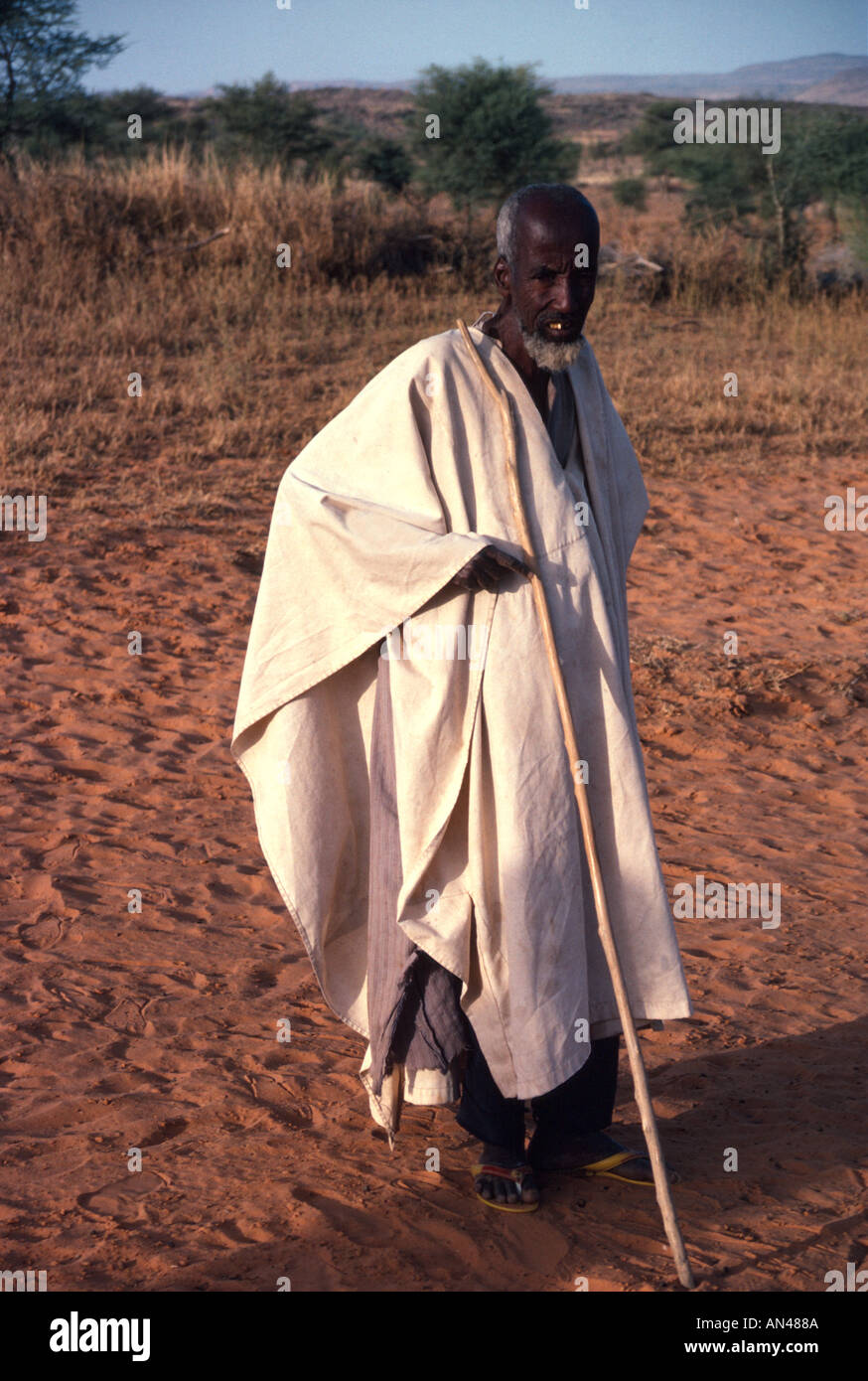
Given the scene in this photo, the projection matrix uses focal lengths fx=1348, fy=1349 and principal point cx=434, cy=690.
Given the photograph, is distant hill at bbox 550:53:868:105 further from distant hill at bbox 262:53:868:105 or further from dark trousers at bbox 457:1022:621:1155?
dark trousers at bbox 457:1022:621:1155

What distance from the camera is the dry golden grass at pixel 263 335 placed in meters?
8.28

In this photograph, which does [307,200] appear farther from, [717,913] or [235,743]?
[235,743]

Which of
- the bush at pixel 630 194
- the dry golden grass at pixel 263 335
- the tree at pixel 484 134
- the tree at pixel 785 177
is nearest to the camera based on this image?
the dry golden grass at pixel 263 335

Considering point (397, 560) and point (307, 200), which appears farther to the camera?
point (307, 200)

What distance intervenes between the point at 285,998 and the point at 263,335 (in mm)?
7869

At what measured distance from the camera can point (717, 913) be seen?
162 inches

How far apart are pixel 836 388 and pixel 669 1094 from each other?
8241 millimetres

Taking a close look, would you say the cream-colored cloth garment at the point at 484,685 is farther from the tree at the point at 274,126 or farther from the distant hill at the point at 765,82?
the distant hill at the point at 765,82

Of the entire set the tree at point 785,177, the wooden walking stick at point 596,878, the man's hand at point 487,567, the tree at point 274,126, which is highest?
the tree at point 274,126

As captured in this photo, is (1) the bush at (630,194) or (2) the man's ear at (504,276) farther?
(1) the bush at (630,194)

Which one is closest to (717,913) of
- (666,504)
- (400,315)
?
(666,504)

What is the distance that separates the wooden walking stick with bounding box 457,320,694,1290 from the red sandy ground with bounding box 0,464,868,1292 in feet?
0.56

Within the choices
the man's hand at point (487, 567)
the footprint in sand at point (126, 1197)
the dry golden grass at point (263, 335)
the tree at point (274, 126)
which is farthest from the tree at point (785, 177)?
the footprint in sand at point (126, 1197)

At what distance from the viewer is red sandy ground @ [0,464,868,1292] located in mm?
2422
